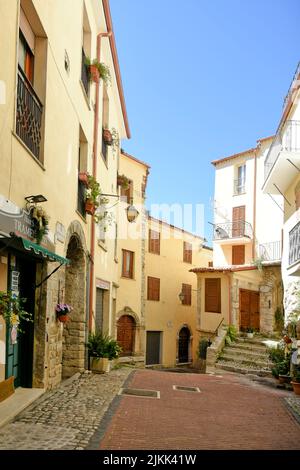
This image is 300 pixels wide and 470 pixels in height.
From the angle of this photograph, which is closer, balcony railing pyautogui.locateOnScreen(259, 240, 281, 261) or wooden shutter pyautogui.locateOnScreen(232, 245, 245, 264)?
balcony railing pyautogui.locateOnScreen(259, 240, 281, 261)

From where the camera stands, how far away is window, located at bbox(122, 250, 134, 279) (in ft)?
81.4

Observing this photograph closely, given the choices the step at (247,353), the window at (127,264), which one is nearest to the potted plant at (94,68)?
the step at (247,353)

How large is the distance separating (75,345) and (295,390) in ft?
17.9

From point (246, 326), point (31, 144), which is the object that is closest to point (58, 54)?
point (31, 144)

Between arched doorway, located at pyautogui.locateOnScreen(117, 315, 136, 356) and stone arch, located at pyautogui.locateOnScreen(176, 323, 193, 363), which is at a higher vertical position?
arched doorway, located at pyautogui.locateOnScreen(117, 315, 136, 356)

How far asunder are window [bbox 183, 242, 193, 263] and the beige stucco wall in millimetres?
343

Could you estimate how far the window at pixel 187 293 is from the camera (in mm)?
31734

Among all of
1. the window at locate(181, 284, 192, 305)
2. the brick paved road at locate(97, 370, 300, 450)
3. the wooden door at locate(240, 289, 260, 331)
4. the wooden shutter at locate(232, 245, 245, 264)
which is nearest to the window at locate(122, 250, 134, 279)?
the wooden door at locate(240, 289, 260, 331)

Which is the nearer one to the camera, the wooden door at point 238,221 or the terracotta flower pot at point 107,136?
the terracotta flower pot at point 107,136

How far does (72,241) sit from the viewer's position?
11.6m

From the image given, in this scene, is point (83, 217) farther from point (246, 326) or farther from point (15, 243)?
point (246, 326)

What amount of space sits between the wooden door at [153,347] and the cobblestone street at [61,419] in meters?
18.9

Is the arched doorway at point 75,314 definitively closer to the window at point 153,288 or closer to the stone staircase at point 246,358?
the stone staircase at point 246,358

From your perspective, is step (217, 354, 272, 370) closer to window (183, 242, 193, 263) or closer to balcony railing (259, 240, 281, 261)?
balcony railing (259, 240, 281, 261)
